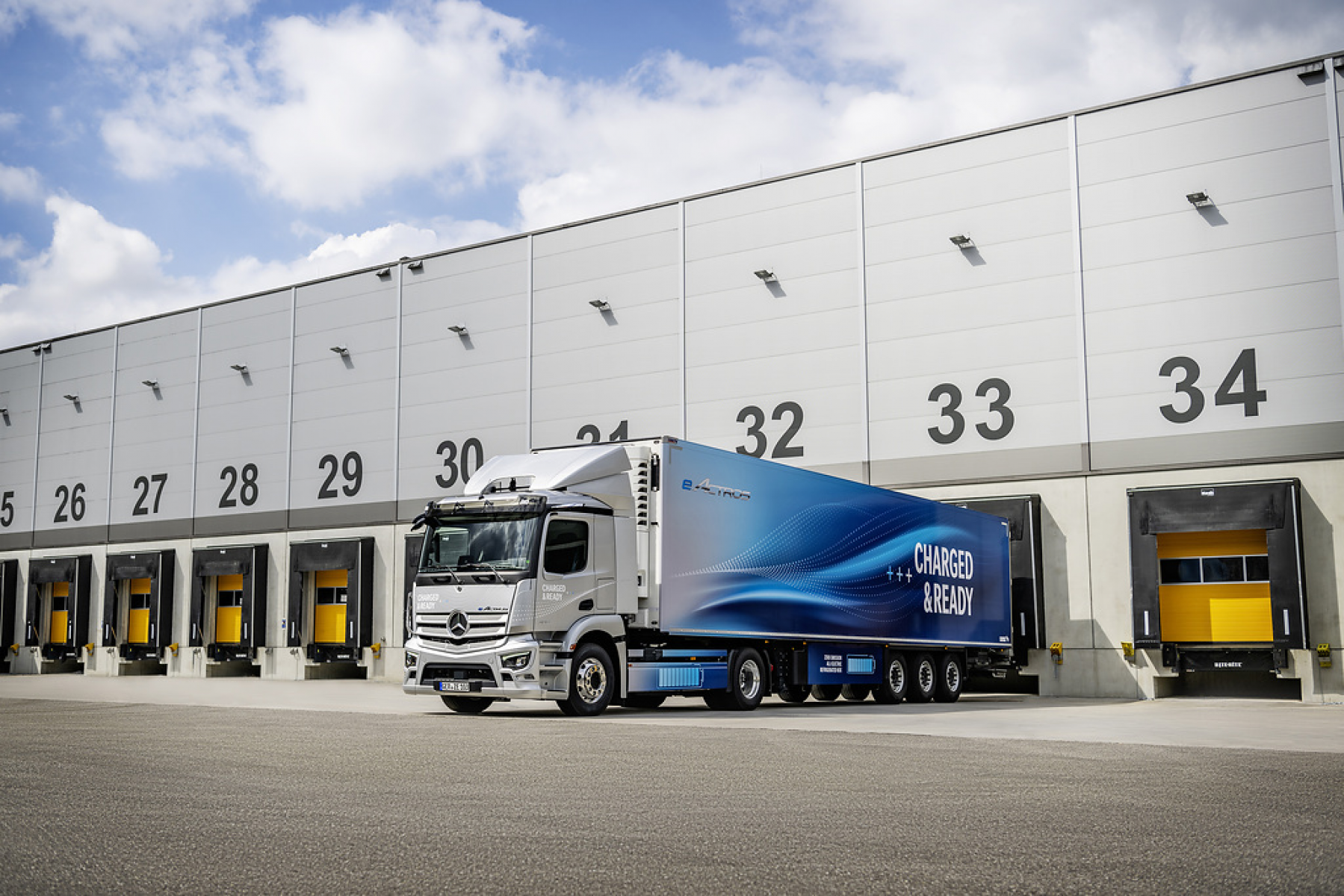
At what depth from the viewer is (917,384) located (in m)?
27.9

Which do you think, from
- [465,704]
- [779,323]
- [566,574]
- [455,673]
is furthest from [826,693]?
[779,323]

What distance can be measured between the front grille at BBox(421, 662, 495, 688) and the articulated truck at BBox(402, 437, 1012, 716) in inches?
0.7

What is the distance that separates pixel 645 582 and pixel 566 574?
49.8 inches

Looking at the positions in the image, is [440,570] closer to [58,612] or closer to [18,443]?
[58,612]

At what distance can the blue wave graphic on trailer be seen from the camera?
1791 centimetres

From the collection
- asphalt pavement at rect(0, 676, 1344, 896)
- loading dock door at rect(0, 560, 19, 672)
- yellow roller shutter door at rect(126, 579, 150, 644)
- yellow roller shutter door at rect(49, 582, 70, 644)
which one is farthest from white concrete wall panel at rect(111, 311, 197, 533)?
asphalt pavement at rect(0, 676, 1344, 896)

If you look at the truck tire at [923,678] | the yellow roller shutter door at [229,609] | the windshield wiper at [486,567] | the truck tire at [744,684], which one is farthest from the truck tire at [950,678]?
the yellow roller shutter door at [229,609]

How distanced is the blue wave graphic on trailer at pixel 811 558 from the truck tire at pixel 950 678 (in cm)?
45

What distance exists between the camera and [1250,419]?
24.3 meters

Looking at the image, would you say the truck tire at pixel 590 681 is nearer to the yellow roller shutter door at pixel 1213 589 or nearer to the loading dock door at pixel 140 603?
the yellow roller shutter door at pixel 1213 589

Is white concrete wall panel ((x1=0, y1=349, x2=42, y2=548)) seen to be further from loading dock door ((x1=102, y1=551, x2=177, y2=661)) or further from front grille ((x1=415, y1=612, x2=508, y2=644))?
front grille ((x1=415, y1=612, x2=508, y2=644))

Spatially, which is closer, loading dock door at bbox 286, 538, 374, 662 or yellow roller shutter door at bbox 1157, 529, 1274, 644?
yellow roller shutter door at bbox 1157, 529, 1274, 644

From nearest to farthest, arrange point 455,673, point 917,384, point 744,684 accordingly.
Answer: point 455,673 < point 744,684 < point 917,384

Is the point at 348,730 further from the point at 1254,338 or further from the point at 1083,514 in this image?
the point at 1254,338
